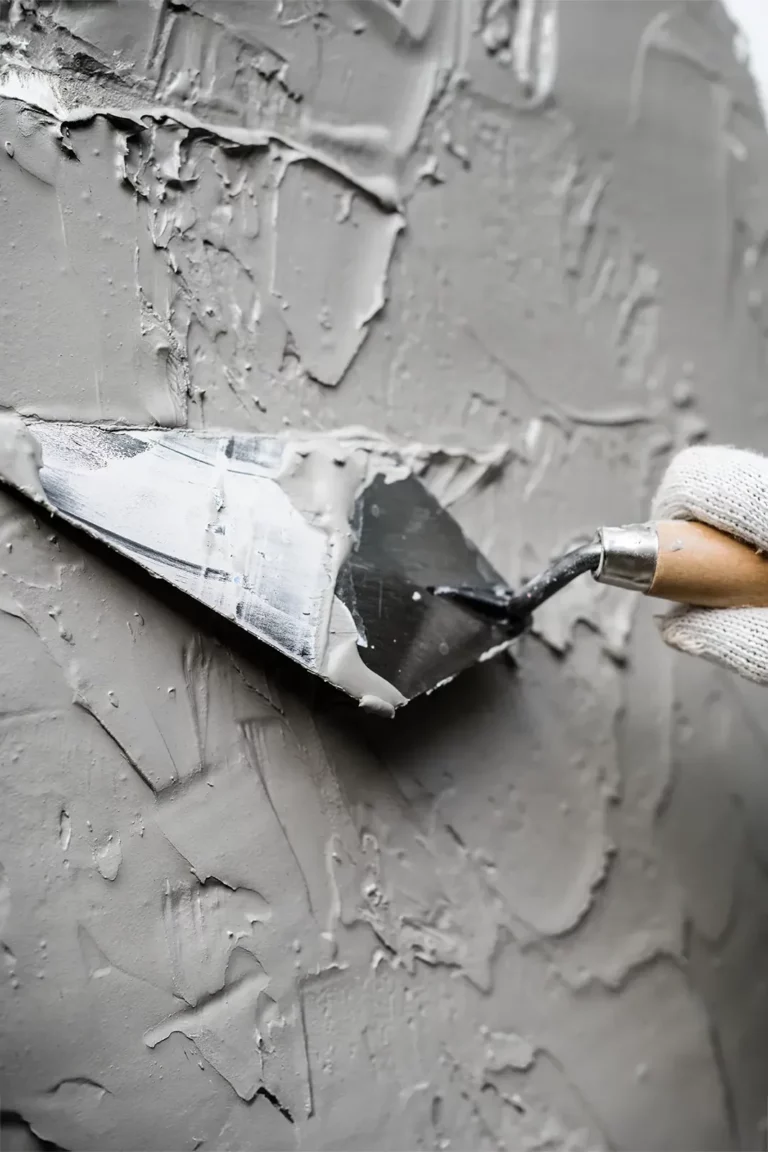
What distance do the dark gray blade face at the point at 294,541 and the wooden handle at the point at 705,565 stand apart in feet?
0.51

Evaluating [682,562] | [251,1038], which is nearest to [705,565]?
[682,562]

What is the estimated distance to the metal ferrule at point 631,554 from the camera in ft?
2.11

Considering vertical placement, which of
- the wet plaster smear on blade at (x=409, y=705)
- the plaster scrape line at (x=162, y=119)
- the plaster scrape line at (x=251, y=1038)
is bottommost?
the plaster scrape line at (x=251, y=1038)

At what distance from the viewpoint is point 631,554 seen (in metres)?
0.65

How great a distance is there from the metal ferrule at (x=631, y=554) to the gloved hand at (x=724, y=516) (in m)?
0.05

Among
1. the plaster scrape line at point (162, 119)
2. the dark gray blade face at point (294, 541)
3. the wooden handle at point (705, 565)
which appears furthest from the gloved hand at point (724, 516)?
the plaster scrape line at point (162, 119)

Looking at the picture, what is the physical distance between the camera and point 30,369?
1.94 ft

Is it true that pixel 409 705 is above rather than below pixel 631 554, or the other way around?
below

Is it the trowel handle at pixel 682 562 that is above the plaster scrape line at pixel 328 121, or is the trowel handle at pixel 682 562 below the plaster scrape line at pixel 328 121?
below

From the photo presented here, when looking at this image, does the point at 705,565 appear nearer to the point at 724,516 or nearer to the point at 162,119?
the point at 724,516

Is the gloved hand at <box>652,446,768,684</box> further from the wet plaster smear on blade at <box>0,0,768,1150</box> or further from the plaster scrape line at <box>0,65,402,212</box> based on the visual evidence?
the plaster scrape line at <box>0,65,402,212</box>

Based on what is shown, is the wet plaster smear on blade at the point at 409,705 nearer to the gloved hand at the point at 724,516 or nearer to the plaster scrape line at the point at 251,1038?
the plaster scrape line at the point at 251,1038

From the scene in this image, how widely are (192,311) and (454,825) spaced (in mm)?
470

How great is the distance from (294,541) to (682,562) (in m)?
0.28
